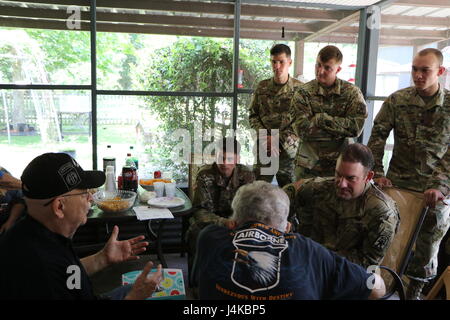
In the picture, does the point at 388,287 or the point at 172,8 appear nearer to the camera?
the point at 388,287

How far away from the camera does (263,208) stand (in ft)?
4.43

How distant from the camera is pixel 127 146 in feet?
13.2

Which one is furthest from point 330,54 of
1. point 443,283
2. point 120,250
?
point 120,250

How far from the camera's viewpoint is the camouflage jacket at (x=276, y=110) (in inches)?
136

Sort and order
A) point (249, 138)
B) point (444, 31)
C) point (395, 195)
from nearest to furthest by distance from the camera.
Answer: point (395, 195) → point (444, 31) → point (249, 138)

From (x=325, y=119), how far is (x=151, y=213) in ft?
4.85

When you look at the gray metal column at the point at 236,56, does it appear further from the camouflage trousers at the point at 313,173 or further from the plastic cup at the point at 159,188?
the plastic cup at the point at 159,188

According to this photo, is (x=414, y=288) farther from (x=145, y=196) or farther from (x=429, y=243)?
(x=145, y=196)

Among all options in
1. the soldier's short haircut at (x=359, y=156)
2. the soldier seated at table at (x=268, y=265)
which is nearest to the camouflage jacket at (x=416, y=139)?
the soldier's short haircut at (x=359, y=156)

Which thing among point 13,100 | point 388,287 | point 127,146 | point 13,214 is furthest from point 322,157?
point 13,100

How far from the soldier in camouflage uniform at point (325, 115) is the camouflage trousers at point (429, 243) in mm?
780

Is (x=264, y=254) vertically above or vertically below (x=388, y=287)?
above
